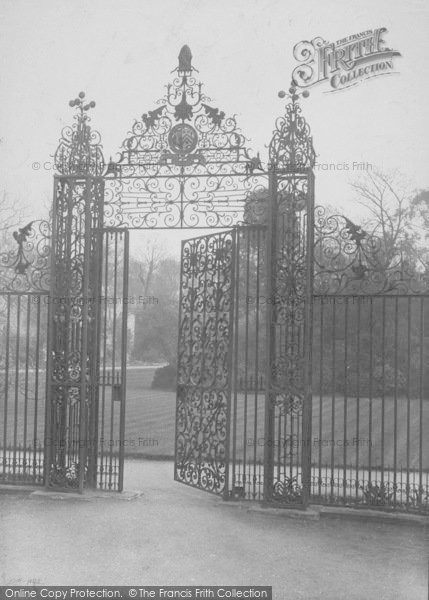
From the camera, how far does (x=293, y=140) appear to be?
778 centimetres

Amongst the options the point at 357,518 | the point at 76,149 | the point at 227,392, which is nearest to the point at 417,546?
the point at 357,518

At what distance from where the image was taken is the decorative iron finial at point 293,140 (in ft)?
25.4

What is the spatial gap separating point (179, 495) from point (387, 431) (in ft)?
34.2

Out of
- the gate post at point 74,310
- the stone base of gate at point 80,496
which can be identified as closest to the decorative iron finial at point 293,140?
A: the gate post at point 74,310

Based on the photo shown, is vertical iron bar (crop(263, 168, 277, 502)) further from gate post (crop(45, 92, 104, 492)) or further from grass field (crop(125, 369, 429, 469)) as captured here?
grass field (crop(125, 369, 429, 469))

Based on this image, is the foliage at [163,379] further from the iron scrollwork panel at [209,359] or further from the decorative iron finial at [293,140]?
the decorative iron finial at [293,140]

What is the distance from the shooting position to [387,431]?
687 inches

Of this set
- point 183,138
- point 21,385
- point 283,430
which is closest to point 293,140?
point 183,138

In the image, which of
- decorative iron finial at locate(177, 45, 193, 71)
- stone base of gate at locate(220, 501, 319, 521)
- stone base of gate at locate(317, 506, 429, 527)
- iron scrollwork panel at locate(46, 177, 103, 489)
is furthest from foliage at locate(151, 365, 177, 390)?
decorative iron finial at locate(177, 45, 193, 71)

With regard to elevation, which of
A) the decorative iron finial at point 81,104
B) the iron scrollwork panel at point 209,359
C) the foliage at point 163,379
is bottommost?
the foliage at point 163,379

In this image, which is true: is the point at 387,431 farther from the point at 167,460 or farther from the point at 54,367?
the point at 54,367

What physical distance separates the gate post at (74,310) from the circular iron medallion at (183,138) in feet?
3.22

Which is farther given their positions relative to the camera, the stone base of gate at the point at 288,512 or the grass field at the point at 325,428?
the grass field at the point at 325,428

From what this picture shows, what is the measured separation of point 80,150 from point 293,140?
2.80 meters
